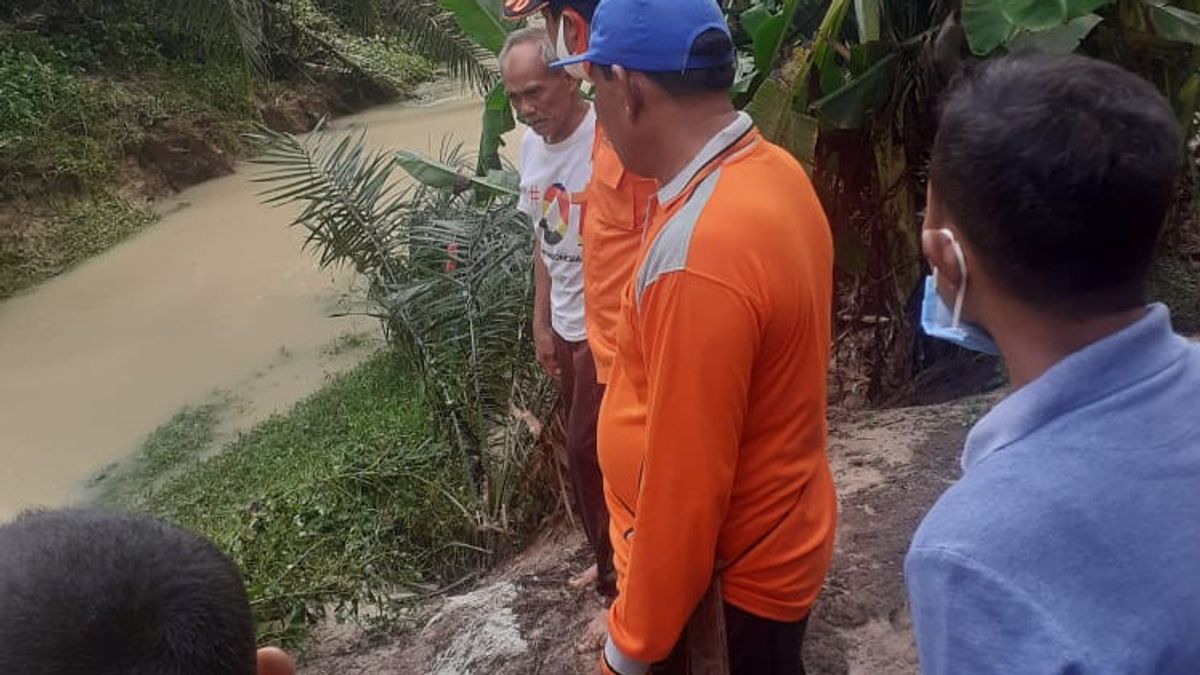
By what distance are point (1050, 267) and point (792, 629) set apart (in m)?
1.01

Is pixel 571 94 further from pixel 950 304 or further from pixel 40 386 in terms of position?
pixel 40 386

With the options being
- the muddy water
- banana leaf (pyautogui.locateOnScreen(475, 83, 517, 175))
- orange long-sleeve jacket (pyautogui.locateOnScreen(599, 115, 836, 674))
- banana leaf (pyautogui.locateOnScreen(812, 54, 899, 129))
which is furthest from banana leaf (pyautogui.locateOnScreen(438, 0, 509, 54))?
the muddy water

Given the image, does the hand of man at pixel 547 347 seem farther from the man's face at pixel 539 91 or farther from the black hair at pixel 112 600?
the black hair at pixel 112 600

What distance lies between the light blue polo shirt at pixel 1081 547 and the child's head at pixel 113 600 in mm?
604

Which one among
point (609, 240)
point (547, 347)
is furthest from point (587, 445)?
point (609, 240)

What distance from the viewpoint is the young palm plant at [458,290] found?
14.6ft

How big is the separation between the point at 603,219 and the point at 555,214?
28.1 inches

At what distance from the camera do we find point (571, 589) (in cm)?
333

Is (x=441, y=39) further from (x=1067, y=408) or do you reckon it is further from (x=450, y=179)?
(x=1067, y=408)

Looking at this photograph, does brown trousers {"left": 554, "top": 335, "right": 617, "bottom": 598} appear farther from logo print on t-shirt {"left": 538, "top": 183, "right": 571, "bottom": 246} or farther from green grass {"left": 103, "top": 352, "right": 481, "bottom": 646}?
green grass {"left": 103, "top": 352, "right": 481, "bottom": 646}

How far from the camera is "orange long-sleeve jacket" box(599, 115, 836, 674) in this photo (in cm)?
158

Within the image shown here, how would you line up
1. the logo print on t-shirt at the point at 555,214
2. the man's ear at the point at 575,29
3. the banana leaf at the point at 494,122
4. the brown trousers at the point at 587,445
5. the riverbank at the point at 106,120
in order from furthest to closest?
the riverbank at the point at 106,120 → the banana leaf at the point at 494,122 → the logo print on t-shirt at the point at 555,214 → the brown trousers at the point at 587,445 → the man's ear at the point at 575,29

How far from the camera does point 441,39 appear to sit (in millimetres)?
11719

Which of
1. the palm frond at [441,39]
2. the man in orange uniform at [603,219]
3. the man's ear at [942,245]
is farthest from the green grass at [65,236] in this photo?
the man's ear at [942,245]
